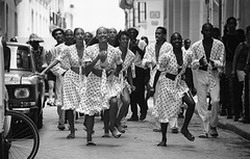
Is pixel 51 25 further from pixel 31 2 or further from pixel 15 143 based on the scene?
pixel 15 143

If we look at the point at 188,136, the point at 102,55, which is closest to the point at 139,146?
the point at 188,136

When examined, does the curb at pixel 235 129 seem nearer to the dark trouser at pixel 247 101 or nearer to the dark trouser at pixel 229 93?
the dark trouser at pixel 247 101

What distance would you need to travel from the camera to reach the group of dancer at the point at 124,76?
11258mm

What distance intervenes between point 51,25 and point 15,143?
52.8 meters

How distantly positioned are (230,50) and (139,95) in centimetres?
242

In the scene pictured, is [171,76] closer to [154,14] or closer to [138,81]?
[138,81]

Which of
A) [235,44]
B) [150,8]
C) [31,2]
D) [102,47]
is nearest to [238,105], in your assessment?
[235,44]

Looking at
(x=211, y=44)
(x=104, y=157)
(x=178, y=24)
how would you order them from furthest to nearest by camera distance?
(x=178, y=24) < (x=211, y=44) < (x=104, y=157)

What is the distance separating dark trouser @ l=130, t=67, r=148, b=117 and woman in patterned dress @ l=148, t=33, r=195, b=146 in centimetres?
491

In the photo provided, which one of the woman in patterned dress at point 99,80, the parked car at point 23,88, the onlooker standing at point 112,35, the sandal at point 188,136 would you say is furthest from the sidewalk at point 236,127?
the parked car at point 23,88

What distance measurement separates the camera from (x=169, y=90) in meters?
11.3

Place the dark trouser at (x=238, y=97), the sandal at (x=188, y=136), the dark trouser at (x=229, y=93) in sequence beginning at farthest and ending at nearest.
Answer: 1. the dark trouser at (x=229, y=93)
2. the dark trouser at (x=238, y=97)
3. the sandal at (x=188, y=136)

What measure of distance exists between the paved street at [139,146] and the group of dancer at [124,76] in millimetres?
263

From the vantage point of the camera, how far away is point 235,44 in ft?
50.6
